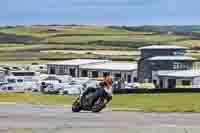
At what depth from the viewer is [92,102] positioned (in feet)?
68.1

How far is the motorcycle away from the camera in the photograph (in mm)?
20750

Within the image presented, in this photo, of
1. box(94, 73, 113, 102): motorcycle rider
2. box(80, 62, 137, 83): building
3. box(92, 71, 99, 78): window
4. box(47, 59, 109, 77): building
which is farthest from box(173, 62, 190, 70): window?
box(94, 73, 113, 102): motorcycle rider

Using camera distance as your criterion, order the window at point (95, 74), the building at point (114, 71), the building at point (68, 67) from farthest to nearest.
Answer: the building at point (68, 67)
the window at point (95, 74)
the building at point (114, 71)

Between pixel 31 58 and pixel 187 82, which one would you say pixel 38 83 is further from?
pixel 31 58

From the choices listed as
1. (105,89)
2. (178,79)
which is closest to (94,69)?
(178,79)

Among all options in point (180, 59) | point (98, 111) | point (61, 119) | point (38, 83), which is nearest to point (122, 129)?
point (61, 119)

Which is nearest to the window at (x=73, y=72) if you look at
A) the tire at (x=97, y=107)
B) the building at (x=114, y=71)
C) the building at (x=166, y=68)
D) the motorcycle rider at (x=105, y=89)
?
the building at (x=114, y=71)

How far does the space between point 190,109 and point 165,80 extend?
162 ft

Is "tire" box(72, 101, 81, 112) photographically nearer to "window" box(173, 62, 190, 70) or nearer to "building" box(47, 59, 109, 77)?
"window" box(173, 62, 190, 70)

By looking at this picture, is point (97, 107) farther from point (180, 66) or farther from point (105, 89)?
point (180, 66)

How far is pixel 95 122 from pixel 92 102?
3459mm

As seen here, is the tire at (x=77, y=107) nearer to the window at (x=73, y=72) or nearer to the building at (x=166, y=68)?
the building at (x=166, y=68)

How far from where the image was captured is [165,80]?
7019cm

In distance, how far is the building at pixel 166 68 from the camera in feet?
224
